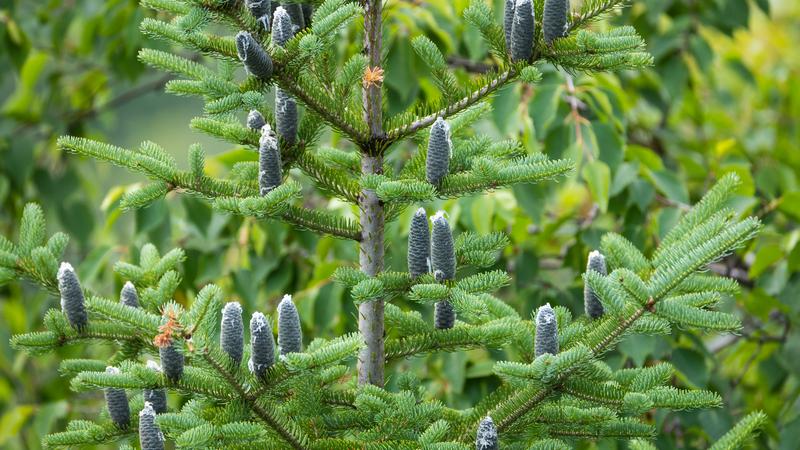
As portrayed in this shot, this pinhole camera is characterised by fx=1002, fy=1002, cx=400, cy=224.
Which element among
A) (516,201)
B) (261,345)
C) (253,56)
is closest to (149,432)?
(261,345)

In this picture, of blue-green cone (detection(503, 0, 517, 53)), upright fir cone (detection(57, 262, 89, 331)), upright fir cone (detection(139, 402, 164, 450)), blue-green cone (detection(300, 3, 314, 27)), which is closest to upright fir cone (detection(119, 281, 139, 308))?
upright fir cone (detection(57, 262, 89, 331))

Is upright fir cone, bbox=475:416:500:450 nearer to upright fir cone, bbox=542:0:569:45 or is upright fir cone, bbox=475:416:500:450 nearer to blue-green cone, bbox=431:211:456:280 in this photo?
blue-green cone, bbox=431:211:456:280

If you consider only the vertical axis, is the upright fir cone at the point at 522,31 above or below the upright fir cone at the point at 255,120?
above

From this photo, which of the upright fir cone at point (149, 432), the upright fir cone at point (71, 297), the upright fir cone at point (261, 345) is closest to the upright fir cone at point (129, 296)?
the upright fir cone at point (71, 297)

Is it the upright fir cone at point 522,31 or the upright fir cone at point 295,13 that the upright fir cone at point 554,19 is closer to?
the upright fir cone at point 522,31

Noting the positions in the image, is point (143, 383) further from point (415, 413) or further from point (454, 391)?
point (454, 391)
